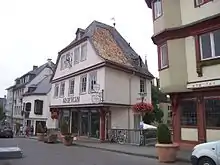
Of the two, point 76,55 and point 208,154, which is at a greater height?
point 76,55

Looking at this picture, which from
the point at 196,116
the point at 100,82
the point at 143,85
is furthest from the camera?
the point at 143,85

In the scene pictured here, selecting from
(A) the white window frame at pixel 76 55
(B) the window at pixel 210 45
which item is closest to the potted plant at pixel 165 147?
(B) the window at pixel 210 45

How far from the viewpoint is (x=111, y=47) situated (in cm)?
3020

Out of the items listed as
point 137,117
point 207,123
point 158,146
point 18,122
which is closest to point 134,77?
point 137,117

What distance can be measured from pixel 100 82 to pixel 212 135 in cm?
1243

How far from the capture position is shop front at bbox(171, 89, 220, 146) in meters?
16.2

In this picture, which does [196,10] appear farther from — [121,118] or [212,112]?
[121,118]

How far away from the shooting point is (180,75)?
17.8m

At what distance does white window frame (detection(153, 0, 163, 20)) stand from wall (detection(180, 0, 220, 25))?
1.72m

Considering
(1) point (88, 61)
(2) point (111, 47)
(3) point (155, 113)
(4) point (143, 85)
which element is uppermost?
(2) point (111, 47)

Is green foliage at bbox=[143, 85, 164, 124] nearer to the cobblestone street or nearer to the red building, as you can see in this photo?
the red building

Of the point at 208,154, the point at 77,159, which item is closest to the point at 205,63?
the point at 208,154

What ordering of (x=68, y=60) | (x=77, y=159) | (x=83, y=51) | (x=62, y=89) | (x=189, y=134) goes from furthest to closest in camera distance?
1. (x=62, y=89)
2. (x=68, y=60)
3. (x=83, y=51)
4. (x=189, y=134)
5. (x=77, y=159)

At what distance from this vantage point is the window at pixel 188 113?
17609mm
